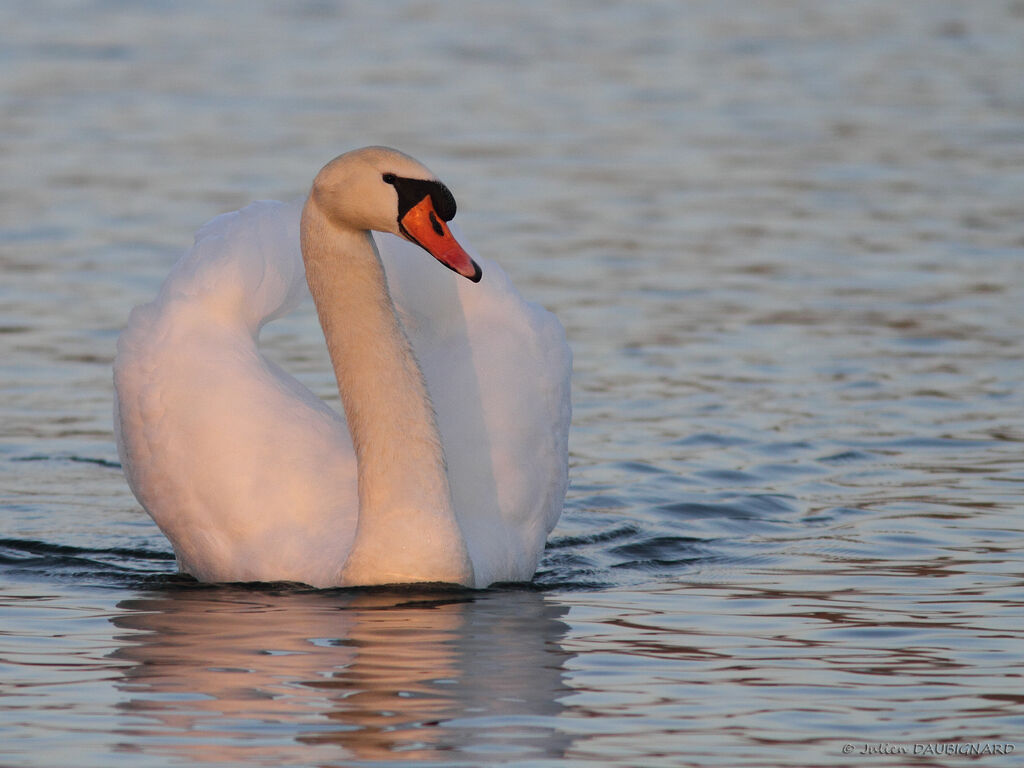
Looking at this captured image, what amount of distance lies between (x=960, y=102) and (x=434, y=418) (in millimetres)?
13078

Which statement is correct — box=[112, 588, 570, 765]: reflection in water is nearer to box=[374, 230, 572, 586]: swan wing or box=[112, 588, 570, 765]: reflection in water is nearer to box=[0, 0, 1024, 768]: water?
box=[0, 0, 1024, 768]: water

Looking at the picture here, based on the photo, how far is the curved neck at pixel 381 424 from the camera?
25.6 feet

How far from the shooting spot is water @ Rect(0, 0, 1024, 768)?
20.9 ft

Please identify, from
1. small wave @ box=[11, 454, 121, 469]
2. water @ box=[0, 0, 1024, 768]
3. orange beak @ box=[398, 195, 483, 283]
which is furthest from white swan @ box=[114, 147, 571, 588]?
small wave @ box=[11, 454, 121, 469]

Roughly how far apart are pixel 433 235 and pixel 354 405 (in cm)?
87

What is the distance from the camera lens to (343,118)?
18828 mm

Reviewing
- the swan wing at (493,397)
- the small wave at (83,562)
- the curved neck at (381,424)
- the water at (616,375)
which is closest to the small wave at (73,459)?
the water at (616,375)

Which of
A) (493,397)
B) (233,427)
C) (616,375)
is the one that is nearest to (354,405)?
(233,427)

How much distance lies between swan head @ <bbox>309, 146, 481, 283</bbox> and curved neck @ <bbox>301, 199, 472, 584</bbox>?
0.63 ft

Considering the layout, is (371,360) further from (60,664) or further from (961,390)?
(961,390)

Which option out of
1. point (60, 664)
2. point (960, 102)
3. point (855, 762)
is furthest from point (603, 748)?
point (960, 102)

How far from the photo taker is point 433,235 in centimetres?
741

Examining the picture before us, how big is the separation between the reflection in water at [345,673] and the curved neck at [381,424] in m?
0.15

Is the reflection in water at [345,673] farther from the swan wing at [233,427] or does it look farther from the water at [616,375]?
the swan wing at [233,427]
